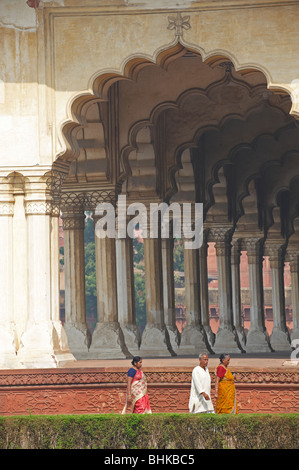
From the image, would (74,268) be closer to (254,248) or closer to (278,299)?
(254,248)

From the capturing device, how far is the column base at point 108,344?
16.6 meters

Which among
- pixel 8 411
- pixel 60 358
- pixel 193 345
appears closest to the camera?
pixel 8 411

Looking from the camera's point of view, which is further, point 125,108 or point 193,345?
point 193,345

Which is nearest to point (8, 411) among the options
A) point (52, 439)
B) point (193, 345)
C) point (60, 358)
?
point (60, 358)

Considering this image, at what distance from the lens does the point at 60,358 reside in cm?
1324

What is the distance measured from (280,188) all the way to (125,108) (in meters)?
8.75

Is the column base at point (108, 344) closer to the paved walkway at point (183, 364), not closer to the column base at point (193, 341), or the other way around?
the paved walkway at point (183, 364)

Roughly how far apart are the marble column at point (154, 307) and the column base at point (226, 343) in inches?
171

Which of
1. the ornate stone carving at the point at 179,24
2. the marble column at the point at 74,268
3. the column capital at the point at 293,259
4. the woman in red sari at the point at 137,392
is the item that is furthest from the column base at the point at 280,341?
the woman in red sari at the point at 137,392

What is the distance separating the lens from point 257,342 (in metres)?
26.7

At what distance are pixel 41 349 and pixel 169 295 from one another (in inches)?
340

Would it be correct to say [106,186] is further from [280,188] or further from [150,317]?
[280,188]

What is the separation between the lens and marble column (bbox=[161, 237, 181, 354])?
21250 millimetres

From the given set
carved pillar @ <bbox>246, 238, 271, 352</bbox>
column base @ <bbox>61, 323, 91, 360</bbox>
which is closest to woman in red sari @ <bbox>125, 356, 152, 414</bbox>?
column base @ <bbox>61, 323, 91, 360</bbox>
